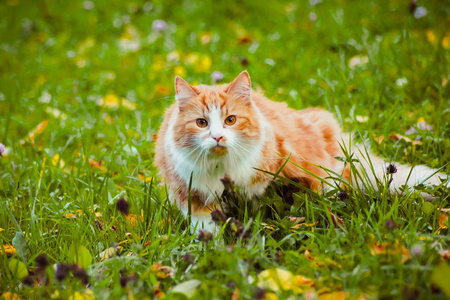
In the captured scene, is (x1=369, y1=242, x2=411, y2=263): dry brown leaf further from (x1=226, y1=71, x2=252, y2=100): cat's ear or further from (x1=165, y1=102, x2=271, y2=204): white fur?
(x1=226, y1=71, x2=252, y2=100): cat's ear

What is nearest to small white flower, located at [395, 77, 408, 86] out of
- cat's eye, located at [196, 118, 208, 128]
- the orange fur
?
the orange fur

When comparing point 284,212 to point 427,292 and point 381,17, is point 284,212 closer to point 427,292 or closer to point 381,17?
point 427,292

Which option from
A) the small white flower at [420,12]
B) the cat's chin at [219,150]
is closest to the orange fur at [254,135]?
the cat's chin at [219,150]

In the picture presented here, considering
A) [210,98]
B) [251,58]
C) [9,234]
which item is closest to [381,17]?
[251,58]

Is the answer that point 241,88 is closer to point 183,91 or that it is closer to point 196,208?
point 183,91

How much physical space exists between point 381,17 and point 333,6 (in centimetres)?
57

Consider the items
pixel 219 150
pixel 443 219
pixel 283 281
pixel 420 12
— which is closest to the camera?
pixel 283 281

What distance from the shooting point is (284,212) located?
2.05m

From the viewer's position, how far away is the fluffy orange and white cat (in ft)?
6.78

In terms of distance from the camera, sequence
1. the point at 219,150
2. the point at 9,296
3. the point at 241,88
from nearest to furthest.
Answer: the point at 9,296 < the point at 219,150 < the point at 241,88

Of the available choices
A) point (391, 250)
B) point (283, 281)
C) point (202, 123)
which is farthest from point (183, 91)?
point (391, 250)

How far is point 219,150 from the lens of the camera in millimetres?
2027

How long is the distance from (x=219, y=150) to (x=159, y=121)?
1.32 m

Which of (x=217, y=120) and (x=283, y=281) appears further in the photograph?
(x=217, y=120)
